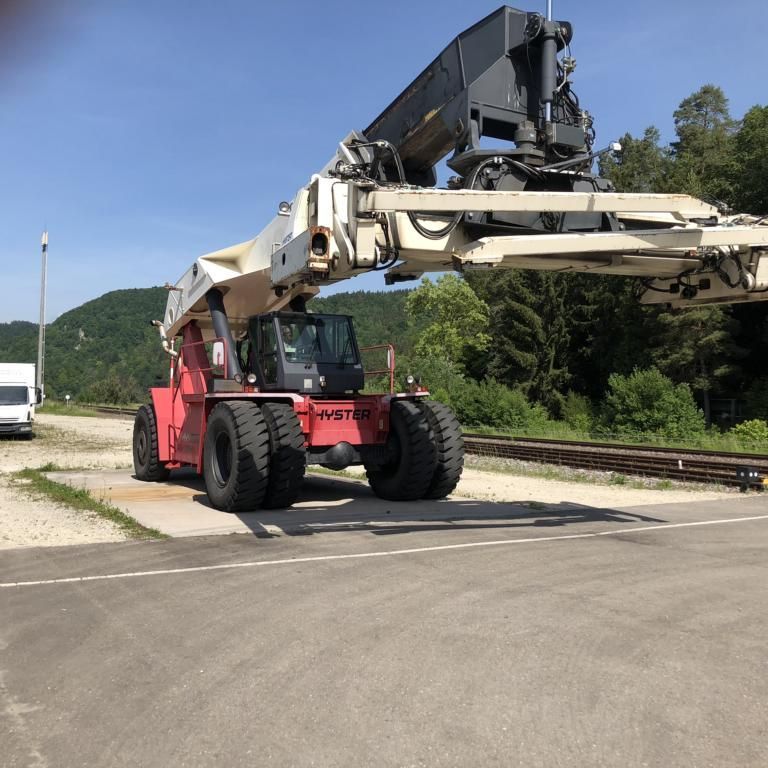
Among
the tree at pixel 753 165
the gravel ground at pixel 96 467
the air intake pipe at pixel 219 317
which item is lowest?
the gravel ground at pixel 96 467

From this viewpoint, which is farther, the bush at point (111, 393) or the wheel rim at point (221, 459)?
the bush at point (111, 393)

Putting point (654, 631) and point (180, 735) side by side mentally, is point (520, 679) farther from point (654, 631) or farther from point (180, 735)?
point (180, 735)

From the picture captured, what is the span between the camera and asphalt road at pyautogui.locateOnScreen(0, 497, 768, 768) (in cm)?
348

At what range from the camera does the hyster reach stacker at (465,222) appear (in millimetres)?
7285

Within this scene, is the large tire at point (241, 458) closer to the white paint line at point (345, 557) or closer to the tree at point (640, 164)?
the white paint line at point (345, 557)

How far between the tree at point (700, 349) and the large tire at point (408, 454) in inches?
1325

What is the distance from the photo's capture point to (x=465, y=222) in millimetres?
7621

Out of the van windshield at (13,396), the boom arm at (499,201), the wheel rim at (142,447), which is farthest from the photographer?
the van windshield at (13,396)

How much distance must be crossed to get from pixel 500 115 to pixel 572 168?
0.86 meters

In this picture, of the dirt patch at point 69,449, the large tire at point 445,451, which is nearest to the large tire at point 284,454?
the large tire at point 445,451

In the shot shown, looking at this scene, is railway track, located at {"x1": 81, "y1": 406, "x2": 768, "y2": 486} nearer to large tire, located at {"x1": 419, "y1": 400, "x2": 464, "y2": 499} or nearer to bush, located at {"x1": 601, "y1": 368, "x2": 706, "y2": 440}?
large tire, located at {"x1": 419, "y1": 400, "x2": 464, "y2": 499}

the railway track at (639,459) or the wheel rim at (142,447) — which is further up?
the wheel rim at (142,447)

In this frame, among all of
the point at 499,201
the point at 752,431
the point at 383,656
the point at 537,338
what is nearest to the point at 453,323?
the point at 537,338

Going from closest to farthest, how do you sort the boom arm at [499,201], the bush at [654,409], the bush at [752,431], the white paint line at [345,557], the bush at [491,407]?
the white paint line at [345,557] → the boom arm at [499,201] → the bush at [752,431] → the bush at [654,409] → the bush at [491,407]
